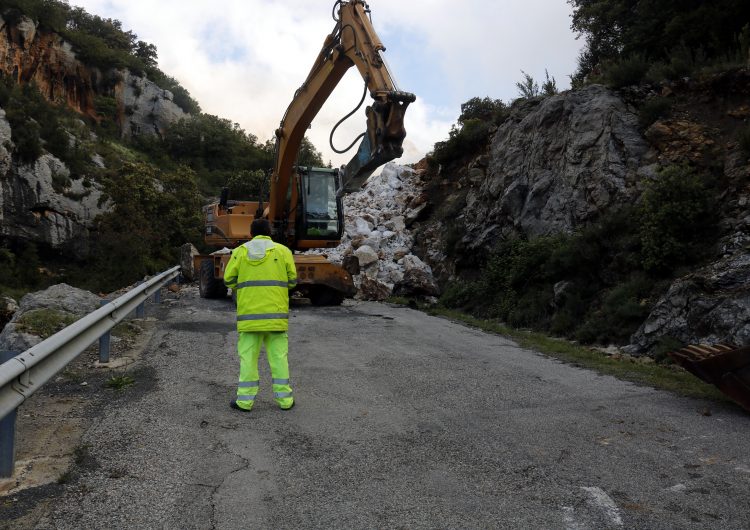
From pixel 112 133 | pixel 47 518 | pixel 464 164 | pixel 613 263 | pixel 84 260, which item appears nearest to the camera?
pixel 47 518

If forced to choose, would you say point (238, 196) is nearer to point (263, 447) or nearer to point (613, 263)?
point (613, 263)

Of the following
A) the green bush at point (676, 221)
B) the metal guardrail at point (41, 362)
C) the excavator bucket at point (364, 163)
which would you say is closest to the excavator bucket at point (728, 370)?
the green bush at point (676, 221)

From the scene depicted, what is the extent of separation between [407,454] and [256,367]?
1847mm

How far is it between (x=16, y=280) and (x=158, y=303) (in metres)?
20.0

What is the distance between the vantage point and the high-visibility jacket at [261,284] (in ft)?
18.4

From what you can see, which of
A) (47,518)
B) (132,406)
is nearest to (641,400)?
(132,406)

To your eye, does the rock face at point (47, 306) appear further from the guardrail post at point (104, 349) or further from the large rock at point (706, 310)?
the large rock at point (706, 310)

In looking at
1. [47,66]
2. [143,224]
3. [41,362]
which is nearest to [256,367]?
[41,362]

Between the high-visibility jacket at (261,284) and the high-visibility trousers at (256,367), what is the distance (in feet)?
0.39

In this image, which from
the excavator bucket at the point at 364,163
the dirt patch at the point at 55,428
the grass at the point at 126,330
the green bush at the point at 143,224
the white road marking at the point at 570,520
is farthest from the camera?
the green bush at the point at 143,224

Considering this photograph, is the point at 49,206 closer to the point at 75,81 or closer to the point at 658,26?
the point at 75,81

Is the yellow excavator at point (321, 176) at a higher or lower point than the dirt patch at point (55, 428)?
higher

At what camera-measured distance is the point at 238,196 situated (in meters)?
44.4

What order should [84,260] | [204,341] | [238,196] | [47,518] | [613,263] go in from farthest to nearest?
1. [238,196]
2. [84,260]
3. [613,263]
4. [204,341]
5. [47,518]
